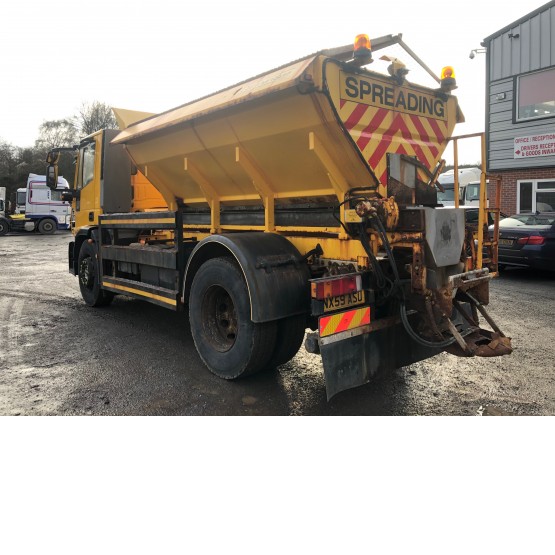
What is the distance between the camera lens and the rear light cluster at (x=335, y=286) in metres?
3.74

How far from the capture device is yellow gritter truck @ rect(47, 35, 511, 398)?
3.85 meters

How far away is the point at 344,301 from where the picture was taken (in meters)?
3.91

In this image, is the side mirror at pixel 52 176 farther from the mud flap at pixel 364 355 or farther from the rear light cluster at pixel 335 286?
the mud flap at pixel 364 355

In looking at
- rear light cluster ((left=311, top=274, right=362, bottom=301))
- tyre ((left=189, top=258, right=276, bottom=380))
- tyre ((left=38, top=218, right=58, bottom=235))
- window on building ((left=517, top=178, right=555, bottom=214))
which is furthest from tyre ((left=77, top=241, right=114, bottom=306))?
tyre ((left=38, top=218, right=58, bottom=235))

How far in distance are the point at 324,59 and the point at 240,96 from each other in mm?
868

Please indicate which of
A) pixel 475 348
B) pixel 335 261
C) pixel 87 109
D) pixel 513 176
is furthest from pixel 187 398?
pixel 87 109

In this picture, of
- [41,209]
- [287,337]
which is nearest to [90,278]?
[287,337]

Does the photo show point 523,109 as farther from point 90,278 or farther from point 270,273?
point 270,273

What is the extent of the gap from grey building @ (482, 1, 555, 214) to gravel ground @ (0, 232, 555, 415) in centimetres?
886

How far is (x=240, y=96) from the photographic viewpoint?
14.1 feet

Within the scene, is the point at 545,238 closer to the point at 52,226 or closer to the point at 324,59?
the point at 324,59

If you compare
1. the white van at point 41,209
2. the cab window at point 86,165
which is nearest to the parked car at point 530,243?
the cab window at point 86,165

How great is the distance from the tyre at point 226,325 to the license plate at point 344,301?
2.04 ft

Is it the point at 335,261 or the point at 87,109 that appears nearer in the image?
the point at 335,261
